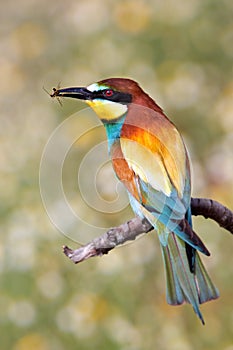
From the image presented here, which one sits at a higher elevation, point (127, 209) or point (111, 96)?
point (127, 209)

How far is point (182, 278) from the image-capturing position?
66cm

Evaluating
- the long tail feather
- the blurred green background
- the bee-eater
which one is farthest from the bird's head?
the blurred green background

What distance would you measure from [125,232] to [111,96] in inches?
4.3

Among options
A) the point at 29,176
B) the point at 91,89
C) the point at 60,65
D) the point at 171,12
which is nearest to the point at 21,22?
the point at 60,65

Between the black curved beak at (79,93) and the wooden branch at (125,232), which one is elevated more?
the black curved beak at (79,93)

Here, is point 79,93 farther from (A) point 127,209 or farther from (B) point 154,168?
(A) point 127,209

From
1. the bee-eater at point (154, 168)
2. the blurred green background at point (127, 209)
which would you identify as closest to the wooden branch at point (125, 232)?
the bee-eater at point (154, 168)

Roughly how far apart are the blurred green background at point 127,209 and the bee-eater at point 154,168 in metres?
1.08

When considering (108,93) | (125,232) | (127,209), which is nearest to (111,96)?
(108,93)

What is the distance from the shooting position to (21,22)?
9.18 feet

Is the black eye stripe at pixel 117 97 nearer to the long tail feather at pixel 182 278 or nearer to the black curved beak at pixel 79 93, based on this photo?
the black curved beak at pixel 79 93

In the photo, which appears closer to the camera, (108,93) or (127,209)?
(108,93)

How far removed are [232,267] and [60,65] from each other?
821 millimetres

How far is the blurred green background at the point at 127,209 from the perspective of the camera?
1.88 metres
